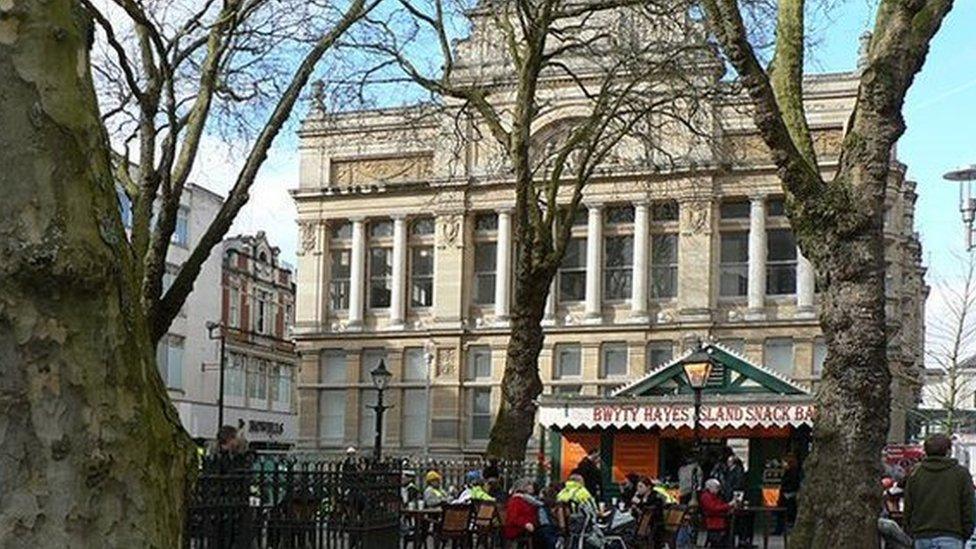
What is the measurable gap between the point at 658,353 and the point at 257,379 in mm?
27559

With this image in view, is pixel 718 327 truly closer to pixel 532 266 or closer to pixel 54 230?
pixel 532 266

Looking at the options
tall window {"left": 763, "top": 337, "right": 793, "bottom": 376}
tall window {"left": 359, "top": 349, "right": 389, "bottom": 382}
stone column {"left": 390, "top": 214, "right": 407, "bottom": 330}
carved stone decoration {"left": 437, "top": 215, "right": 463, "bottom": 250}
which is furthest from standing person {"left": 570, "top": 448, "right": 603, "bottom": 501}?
tall window {"left": 359, "top": 349, "right": 389, "bottom": 382}

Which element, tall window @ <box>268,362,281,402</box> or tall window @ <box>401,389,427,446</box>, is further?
tall window @ <box>268,362,281,402</box>

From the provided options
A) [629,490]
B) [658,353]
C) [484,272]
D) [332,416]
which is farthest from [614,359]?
[629,490]

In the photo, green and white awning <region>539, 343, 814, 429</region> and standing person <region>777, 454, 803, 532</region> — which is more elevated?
green and white awning <region>539, 343, 814, 429</region>

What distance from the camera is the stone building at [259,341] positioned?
67688mm

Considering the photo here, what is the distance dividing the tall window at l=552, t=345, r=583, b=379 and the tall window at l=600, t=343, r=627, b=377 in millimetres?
1025

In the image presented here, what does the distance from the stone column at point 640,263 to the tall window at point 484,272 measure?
6.02 m

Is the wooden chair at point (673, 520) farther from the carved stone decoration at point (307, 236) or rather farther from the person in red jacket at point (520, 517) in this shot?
the carved stone decoration at point (307, 236)

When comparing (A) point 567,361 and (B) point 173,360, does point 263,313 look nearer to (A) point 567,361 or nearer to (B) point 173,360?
(B) point 173,360

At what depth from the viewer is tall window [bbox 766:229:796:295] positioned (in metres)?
49.8

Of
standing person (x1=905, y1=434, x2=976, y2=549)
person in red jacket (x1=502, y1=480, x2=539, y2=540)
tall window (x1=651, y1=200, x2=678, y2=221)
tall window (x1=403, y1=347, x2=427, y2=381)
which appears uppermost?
tall window (x1=651, y1=200, x2=678, y2=221)

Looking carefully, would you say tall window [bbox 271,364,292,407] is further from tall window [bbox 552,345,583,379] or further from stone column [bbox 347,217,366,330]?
tall window [bbox 552,345,583,379]

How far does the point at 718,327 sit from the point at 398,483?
116ft
